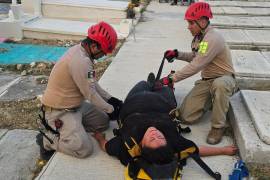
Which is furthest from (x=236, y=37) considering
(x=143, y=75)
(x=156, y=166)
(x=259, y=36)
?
(x=156, y=166)

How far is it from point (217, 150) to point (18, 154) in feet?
6.87

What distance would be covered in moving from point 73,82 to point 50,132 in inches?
22.1

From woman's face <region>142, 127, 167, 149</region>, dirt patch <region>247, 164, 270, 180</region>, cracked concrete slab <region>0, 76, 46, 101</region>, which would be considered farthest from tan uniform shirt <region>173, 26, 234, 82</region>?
cracked concrete slab <region>0, 76, 46, 101</region>

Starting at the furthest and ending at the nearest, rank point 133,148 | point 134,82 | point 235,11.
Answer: point 235,11, point 134,82, point 133,148

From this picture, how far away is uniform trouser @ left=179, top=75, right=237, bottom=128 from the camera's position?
417cm

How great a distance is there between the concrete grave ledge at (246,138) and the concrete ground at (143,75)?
18 centimetres

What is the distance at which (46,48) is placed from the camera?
8.22 m

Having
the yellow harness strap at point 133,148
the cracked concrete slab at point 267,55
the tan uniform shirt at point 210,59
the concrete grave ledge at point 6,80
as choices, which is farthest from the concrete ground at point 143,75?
the concrete grave ledge at point 6,80

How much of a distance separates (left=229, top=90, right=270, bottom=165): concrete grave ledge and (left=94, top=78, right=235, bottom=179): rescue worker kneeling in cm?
20

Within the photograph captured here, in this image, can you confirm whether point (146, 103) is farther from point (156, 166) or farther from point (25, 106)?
point (25, 106)

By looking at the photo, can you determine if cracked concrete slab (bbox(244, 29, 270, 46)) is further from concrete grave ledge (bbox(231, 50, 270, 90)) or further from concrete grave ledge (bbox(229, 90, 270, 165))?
concrete grave ledge (bbox(229, 90, 270, 165))

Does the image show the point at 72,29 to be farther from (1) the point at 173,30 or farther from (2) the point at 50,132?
(2) the point at 50,132

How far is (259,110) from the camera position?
13.9ft

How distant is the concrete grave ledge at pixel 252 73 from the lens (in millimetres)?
5148
